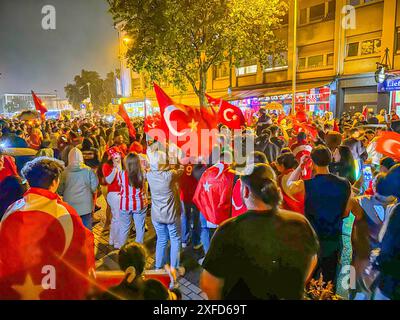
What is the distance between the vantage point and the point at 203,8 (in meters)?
14.1

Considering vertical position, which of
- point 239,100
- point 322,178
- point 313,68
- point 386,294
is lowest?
point 386,294

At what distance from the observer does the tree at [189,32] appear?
1394 cm

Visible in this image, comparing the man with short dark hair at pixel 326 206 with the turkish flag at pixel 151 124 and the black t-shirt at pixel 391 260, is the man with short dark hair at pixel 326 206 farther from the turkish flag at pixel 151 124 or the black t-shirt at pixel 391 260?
the turkish flag at pixel 151 124

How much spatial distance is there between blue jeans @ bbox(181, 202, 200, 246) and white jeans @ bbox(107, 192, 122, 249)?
1.21 m

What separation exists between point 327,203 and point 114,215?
3773 mm

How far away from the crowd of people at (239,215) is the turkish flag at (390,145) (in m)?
0.48

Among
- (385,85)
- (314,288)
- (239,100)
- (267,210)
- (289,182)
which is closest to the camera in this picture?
(267,210)

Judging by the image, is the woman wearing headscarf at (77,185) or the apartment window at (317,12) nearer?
the woman wearing headscarf at (77,185)

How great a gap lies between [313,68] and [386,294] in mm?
24617

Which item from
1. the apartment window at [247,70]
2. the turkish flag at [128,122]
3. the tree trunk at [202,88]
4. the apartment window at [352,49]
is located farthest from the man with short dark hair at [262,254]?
the apartment window at [247,70]

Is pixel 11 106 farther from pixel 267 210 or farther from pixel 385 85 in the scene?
pixel 267 210

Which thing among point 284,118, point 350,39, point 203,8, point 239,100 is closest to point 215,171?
point 284,118

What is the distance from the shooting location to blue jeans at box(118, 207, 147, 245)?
5.46m

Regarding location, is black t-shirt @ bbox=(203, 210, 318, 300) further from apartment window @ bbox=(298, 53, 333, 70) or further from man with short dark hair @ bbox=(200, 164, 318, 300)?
apartment window @ bbox=(298, 53, 333, 70)
